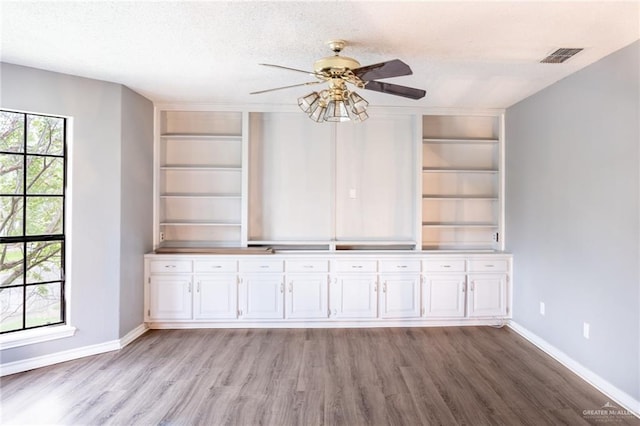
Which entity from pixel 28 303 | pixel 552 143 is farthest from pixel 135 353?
pixel 552 143

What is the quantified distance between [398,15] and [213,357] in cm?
314

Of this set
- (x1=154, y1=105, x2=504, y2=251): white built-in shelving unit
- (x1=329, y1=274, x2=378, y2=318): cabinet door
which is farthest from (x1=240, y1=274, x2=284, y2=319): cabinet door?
(x1=329, y1=274, x2=378, y2=318): cabinet door

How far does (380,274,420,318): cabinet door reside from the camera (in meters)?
3.82

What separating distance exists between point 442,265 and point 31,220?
412 centimetres

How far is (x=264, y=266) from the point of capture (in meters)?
3.78

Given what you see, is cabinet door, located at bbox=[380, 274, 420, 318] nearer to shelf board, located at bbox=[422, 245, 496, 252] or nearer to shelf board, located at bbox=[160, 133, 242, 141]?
shelf board, located at bbox=[422, 245, 496, 252]

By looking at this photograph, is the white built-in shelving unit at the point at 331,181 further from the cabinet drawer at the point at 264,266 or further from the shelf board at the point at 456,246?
the cabinet drawer at the point at 264,266

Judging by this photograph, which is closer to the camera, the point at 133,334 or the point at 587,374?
the point at 587,374

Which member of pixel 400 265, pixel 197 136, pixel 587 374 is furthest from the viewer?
pixel 197 136

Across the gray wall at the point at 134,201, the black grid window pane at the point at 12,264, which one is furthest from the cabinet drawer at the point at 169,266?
the black grid window pane at the point at 12,264

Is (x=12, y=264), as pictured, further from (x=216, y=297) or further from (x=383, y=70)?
(x=383, y=70)

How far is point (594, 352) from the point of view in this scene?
269cm

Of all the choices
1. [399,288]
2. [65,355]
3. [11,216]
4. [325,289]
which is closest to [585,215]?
[399,288]

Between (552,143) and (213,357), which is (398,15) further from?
(213,357)
